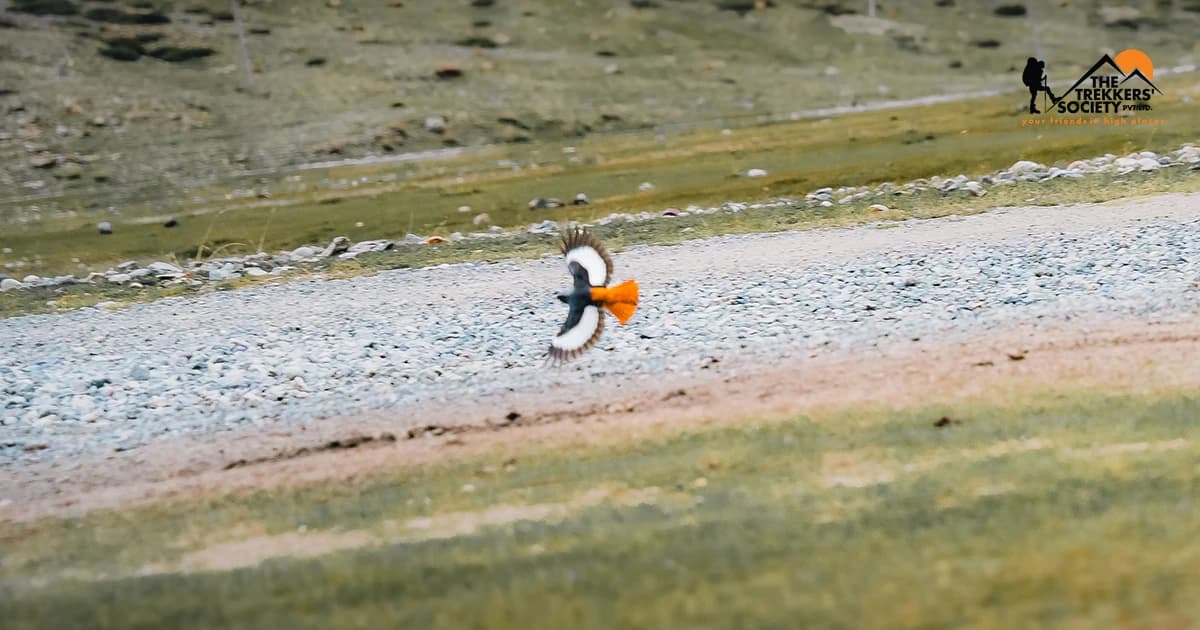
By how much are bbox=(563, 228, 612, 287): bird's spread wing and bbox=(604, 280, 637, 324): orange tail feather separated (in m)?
0.16

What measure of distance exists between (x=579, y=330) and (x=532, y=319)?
289cm

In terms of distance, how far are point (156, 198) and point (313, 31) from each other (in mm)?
10855

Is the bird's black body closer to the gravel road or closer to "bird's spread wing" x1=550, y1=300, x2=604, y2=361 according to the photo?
"bird's spread wing" x1=550, y1=300, x2=604, y2=361

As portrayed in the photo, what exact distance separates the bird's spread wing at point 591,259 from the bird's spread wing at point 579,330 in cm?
22

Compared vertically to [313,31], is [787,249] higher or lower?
lower

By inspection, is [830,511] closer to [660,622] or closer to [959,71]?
[660,622]

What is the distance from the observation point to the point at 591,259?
9922 millimetres

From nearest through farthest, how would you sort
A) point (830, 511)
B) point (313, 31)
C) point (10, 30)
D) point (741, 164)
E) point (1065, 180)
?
point (830, 511) < point (1065, 180) < point (741, 164) < point (10, 30) < point (313, 31)

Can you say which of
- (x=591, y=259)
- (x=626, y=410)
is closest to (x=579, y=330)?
(x=591, y=259)

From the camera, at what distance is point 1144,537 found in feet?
19.3

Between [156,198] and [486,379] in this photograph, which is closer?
[486,379]

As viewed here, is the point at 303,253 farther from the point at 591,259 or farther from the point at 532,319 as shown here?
the point at 591,259

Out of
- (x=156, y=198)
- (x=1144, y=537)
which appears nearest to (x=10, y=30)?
(x=156, y=198)

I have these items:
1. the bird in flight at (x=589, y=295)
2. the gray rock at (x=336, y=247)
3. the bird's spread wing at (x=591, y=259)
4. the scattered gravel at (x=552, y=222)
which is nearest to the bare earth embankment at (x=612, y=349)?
the bird in flight at (x=589, y=295)
